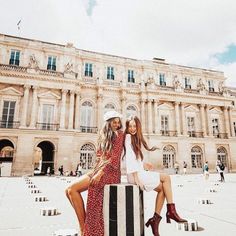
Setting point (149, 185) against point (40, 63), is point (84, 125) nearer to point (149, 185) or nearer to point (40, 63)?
point (40, 63)

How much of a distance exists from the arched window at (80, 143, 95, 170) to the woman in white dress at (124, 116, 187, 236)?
22.8 metres

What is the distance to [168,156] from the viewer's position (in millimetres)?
28891

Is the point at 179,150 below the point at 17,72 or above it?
below

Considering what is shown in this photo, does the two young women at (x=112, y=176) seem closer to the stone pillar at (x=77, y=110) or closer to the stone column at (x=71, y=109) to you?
the stone column at (x=71, y=109)

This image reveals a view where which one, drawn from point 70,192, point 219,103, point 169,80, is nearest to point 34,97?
point 169,80

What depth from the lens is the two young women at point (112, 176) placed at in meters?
3.11

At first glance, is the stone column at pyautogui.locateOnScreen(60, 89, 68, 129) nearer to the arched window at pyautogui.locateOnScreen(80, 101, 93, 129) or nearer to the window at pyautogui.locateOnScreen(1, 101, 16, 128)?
the arched window at pyautogui.locateOnScreen(80, 101, 93, 129)

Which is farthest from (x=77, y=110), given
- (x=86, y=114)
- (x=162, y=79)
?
(x=162, y=79)

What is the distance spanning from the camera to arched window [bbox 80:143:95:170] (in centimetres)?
2576

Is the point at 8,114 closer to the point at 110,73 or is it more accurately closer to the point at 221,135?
the point at 110,73

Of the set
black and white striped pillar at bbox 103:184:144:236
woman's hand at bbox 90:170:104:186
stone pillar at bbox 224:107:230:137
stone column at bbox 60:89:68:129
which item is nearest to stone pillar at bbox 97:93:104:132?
stone column at bbox 60:89:68:129

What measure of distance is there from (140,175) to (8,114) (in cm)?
2360

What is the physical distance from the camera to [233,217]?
16.2ft

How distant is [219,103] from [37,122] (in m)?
25.0
